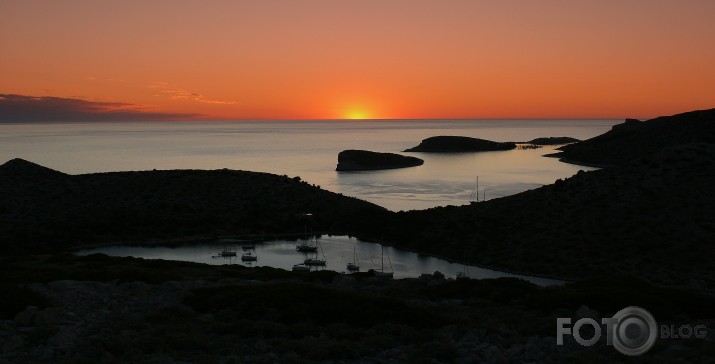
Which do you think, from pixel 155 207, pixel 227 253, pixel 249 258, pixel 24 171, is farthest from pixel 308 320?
pixel 24 171

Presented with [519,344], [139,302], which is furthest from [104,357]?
[519,344]

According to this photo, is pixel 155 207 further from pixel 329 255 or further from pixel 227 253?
pixel 329 255

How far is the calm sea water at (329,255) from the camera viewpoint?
76.9m

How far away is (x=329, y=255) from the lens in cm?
8588

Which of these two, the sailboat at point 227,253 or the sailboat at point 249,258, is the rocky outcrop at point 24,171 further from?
the sailboat at point 249,258

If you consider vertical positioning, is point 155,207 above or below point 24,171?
below

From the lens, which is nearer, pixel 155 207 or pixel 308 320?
pixel 308 320

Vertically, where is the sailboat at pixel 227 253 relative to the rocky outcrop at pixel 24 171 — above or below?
below

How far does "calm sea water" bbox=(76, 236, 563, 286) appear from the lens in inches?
3029

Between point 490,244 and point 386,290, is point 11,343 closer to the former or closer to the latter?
point 386,290

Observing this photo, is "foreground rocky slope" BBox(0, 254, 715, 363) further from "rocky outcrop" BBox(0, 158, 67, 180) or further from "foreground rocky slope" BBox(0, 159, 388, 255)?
"rocky outcrop" BBox(0, 158, 67, 180)

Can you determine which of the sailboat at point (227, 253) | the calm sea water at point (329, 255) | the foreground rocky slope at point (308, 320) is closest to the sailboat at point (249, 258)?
the calm sea water at point (329, 255)

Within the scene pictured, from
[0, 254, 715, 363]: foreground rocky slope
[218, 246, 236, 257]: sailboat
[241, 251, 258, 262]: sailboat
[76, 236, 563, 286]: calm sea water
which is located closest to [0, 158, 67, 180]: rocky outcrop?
[76, 236, 563, 286]: calm sea water

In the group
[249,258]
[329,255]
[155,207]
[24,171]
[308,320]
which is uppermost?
[308,320]
